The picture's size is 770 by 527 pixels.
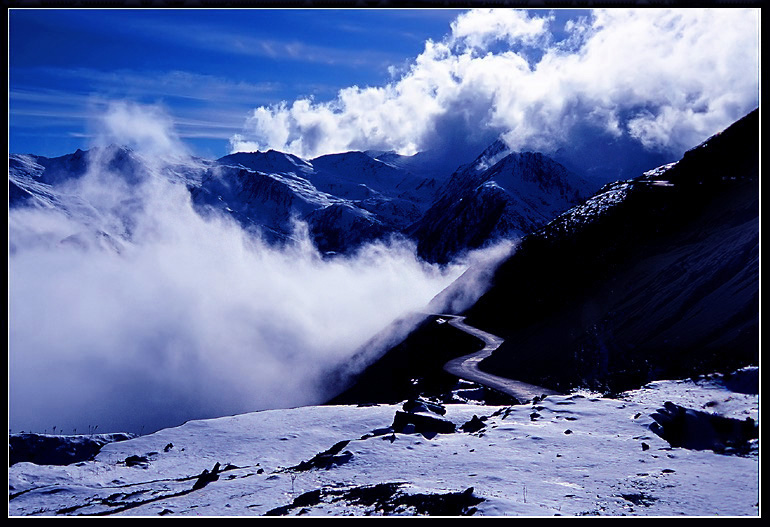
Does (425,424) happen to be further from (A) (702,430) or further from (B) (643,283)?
(B) (643,283)

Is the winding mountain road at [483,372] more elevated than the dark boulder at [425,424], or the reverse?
the winding mountain road at [483,372]

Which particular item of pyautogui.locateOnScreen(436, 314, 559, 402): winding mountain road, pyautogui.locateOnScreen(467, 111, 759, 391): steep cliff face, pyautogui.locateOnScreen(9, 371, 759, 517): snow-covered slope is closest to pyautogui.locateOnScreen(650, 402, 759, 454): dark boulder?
pyautogui.locateOnScreen(9, 371, 759, 517): snow-covered slope

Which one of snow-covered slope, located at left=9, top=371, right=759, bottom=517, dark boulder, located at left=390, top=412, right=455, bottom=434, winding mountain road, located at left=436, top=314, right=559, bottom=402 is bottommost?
snow-covered slope, located at left=9, top=371, right=759, bottom=517

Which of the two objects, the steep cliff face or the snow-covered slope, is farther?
the steep cliff face

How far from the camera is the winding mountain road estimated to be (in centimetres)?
4341

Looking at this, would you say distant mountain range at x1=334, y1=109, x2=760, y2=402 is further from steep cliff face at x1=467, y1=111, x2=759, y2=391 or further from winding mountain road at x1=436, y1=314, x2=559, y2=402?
winding mountain road at x1=436, y1=314, x2=559, y2=402

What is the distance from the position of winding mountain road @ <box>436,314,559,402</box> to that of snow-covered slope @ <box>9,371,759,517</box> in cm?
1494

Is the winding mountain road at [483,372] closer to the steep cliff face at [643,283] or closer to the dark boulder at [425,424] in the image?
the steep cliff face at [643,283]

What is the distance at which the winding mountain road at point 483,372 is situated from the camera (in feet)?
142

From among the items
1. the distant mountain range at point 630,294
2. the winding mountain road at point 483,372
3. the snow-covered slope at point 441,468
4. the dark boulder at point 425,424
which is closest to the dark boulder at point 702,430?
the snow-covered slope at point 441,468

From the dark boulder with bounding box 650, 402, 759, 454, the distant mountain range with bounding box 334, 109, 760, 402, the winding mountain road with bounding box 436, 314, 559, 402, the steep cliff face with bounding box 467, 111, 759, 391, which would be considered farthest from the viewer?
the winding mountain road with bounding box 436, 314, 559, 402

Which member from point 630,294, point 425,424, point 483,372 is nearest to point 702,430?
point 425,424

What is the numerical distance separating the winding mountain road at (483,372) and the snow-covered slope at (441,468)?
49.0 ft

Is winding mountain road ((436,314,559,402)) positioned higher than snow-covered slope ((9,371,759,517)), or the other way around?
winding mountain road ((436,314,559,402))
